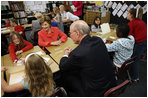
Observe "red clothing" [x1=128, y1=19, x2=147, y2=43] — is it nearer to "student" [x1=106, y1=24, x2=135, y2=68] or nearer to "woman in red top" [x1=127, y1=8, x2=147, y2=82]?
"woman in red top" [x1=127, y1=8, x2=147, y2=82]

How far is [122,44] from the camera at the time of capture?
174cm

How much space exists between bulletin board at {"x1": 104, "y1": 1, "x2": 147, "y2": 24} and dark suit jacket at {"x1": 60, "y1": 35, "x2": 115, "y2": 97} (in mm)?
2615

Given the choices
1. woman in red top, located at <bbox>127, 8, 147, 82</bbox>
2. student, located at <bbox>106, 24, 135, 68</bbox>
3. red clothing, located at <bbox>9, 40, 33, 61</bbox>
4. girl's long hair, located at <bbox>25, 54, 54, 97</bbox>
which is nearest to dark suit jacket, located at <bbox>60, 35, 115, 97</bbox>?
girl's long hair, located at <bbox>25, 54, 54, 97</bbox>

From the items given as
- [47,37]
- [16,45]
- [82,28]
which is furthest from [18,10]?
[82,28]

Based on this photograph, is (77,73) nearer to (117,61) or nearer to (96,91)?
(96,91)

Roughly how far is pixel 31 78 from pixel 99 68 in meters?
0.73

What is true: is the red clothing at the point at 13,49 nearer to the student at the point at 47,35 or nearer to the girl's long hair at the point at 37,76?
the student at the point at 47,35

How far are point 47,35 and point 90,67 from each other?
56.9 inches

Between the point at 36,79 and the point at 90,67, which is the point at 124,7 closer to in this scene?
the point at 90,67

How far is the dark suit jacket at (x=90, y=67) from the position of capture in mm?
1172

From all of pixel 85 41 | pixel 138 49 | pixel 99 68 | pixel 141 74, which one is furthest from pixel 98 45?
pixel 141 74

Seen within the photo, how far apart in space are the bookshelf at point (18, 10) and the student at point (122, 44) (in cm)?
610

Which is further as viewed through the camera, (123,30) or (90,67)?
(123,30)

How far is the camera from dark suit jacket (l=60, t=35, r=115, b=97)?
3.84ft
